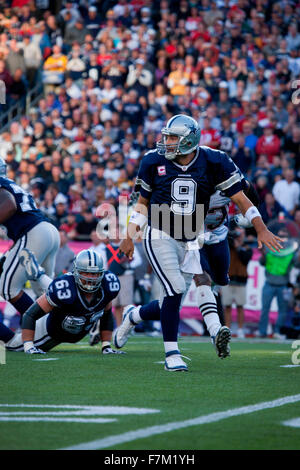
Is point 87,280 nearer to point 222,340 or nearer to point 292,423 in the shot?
point 222,340

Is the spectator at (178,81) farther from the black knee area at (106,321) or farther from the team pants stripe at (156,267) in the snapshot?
the team pants stripe at (156,267)

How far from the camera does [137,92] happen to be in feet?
51.9

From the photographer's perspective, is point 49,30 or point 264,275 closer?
point 264,275

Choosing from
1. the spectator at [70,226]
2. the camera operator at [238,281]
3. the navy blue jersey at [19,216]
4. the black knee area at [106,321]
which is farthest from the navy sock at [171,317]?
the spectator at [70,226]

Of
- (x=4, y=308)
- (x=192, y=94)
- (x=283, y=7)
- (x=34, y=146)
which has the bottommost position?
(x=4, y=308)

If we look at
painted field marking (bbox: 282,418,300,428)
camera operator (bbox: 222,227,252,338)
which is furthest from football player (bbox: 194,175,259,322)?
camera operator (bbox: 222,227,252,338)

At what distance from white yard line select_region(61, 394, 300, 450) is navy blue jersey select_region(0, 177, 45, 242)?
3.65m

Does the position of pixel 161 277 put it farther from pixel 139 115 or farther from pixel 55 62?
pixel 55 62

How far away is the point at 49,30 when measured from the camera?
1848 centimetres

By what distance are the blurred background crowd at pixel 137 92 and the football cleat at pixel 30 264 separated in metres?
5.33

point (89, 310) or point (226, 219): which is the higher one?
point (226, 219)

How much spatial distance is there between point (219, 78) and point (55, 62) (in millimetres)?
4086
